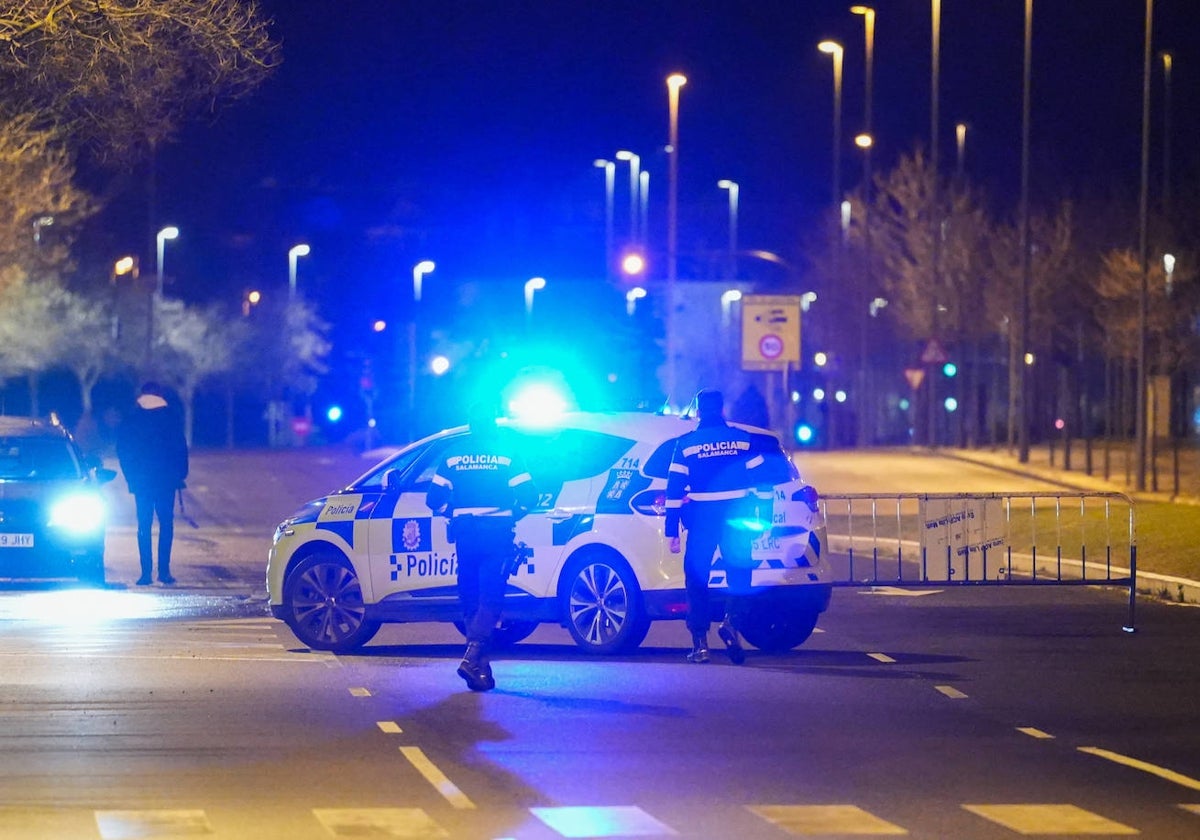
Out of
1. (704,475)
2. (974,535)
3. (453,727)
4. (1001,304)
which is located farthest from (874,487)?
(453,727)

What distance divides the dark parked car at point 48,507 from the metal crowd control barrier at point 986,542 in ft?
23.5

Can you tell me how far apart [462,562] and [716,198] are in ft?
335

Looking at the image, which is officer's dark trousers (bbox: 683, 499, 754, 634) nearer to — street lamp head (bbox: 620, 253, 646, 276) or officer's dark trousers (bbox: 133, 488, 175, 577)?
officer's dark trousers (bbox: 133, 488, 175, 577)

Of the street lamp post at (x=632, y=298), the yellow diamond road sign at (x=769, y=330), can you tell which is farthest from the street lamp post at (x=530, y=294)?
the yellow diamond road sign at (x=769, y=330)

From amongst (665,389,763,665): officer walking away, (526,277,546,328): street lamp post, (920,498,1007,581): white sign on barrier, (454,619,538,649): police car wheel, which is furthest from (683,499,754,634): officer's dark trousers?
(526,277,546,328): street lamp post

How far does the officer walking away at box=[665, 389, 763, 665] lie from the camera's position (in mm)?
14266

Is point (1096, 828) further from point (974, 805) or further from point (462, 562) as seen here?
point (462, 562)

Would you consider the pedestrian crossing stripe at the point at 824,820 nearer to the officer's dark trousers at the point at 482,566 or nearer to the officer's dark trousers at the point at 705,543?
the officer's dark trousers at the point at 482,566

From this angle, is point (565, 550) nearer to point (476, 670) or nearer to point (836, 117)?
point (476, 670)

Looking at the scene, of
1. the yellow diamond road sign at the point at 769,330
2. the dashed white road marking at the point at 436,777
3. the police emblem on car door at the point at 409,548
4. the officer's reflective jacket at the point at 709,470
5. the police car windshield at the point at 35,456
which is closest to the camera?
the dashed white road marking at the point at 436,777

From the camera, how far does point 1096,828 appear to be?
8.61m

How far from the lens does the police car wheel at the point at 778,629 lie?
1543cm

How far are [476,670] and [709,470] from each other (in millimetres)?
2369

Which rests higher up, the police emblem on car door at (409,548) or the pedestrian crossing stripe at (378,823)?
the police emblem on car door at (409,548)
